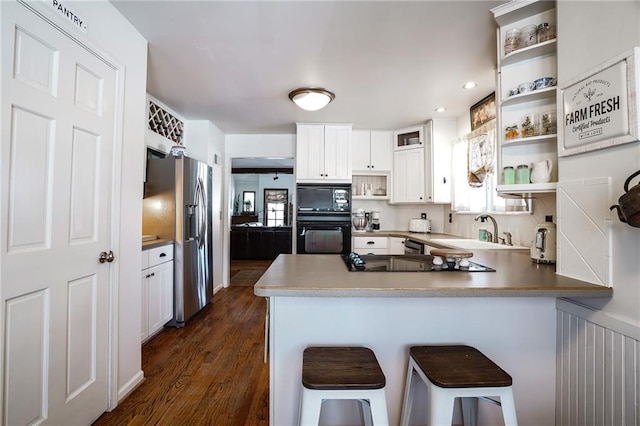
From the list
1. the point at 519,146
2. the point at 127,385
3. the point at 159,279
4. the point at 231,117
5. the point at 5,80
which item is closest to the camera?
the point at 5,80

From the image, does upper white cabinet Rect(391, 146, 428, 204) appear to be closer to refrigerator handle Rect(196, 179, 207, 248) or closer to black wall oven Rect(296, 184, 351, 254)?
black wall oven Rect(296, 184, 351, 254)

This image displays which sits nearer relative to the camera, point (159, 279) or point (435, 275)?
point (435, 275)

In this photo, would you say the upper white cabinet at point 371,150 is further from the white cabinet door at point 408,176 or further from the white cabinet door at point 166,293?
the white cabinet door at point 166,293

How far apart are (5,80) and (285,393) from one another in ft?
5.60

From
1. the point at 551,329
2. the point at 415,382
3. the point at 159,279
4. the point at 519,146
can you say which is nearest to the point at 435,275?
the point at 415,382

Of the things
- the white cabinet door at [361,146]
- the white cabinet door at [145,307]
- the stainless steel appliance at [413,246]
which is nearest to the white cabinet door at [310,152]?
the white cabinet door at [361,146]

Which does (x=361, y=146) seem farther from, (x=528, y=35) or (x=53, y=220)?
(x=53, y=220)

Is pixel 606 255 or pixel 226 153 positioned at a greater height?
pixel 226 153

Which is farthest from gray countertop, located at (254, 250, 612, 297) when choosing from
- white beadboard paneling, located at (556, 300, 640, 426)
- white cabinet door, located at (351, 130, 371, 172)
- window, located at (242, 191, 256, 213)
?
window, located at (242, 191, 256, 213)

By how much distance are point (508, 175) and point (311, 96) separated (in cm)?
180

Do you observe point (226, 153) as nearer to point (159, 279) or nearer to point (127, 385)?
point (159, 279)

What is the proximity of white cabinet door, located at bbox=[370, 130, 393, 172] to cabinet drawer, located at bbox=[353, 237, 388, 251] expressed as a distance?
1000 mm

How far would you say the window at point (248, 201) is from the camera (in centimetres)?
929

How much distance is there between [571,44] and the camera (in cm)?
130
